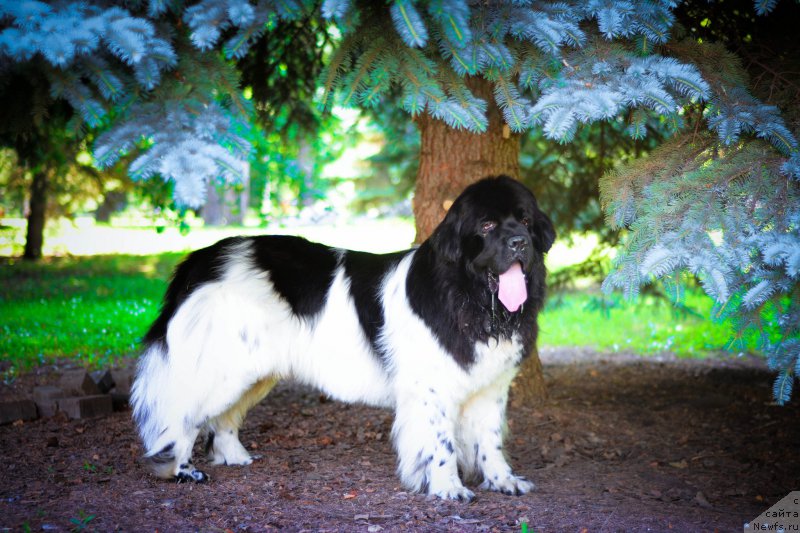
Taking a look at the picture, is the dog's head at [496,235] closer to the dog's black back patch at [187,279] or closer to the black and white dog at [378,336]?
the black and white dog at [378,336]

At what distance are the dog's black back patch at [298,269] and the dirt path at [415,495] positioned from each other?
3.40 ft

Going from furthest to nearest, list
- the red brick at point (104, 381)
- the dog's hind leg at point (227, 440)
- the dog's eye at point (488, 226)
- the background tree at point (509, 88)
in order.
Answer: the red brick at point (104, 381), the dog's hind leg at point (227, 440), the dog's eye at point (488, 226), the background tree at point (509, 88)

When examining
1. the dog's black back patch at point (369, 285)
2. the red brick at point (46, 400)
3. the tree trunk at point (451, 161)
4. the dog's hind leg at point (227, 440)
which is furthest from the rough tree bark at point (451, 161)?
the red brick at point (46, 400)

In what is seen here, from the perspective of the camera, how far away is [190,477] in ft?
13.6

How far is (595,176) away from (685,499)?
3564 millimetres

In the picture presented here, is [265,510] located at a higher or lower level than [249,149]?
lower

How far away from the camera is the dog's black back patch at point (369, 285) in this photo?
4.31 meters

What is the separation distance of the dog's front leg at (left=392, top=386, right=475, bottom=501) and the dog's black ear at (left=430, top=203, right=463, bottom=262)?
0.77 meters

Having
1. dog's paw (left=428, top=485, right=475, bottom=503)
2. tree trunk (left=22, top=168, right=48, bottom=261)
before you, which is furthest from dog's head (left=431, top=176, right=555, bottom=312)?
tree trunk (left=22, top=168, right=48, bottom=261)

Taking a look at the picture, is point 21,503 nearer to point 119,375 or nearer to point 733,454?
point 119,375

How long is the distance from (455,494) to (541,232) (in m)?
1.51

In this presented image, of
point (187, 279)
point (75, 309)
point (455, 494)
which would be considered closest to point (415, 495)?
point (455, 494)

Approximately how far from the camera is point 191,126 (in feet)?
11.2

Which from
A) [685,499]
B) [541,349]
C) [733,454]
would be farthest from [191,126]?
[541,349]
